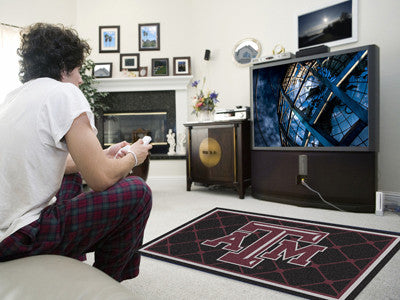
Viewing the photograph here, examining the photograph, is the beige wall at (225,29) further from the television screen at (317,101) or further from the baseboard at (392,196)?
the television screen at (317,101)

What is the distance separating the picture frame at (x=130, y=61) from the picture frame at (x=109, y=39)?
16 cm

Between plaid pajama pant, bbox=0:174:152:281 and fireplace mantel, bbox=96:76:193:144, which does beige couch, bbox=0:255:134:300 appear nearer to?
plaid pajama pant, bbox=0:174:152:281

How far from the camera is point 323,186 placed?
260 centimetres

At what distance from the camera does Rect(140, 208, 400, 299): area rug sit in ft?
4.48

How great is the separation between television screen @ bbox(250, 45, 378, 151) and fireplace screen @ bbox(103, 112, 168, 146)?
1.91m

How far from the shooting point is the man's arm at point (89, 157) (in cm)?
88

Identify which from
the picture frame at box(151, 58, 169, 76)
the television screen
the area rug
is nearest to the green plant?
the picture frame at box(151, 58, 169, 76)

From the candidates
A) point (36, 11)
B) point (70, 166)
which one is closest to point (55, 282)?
point (70, 166)

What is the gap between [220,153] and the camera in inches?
128

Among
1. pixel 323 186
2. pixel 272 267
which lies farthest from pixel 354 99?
pixel 272 267

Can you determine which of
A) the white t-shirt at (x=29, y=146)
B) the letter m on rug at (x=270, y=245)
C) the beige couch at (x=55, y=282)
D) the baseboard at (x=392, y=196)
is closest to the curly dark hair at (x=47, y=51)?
the white t-shirt at (x=29, y=146)

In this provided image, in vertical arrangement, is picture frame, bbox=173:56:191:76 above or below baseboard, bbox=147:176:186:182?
above

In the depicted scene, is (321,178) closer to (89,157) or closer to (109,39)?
(89,157)

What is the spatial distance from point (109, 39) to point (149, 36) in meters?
Answer: 0.59
